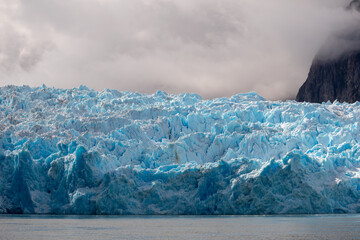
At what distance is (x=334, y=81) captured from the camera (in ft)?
228

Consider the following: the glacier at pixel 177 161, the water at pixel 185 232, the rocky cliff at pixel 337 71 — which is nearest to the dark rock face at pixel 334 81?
the rocky cliff at pixel 337 71

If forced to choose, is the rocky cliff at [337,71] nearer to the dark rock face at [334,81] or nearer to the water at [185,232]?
the dark rock face at [334,81]

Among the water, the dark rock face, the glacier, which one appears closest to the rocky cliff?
the dark rock face

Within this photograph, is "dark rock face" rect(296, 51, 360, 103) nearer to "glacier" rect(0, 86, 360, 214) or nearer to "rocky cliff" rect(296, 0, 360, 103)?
"rocky cliff" rect(296, 0, 360, 103)

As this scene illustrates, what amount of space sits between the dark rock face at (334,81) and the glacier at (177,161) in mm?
15318

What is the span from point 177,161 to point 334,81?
33874 millimetres

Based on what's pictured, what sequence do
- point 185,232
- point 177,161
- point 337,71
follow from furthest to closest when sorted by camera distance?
point 337,71
point 177,161
point 185,232

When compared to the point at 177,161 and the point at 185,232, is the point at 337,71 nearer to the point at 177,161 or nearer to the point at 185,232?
the point at 177,161

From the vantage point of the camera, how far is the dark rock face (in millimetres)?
66250

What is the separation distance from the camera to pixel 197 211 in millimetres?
40625

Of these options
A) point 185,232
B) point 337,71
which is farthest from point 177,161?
point 337,71

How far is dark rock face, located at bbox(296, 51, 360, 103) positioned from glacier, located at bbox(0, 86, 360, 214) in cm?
1532

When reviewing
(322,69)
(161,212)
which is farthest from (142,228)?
(322,69)

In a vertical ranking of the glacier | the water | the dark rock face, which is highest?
the dark rock face
